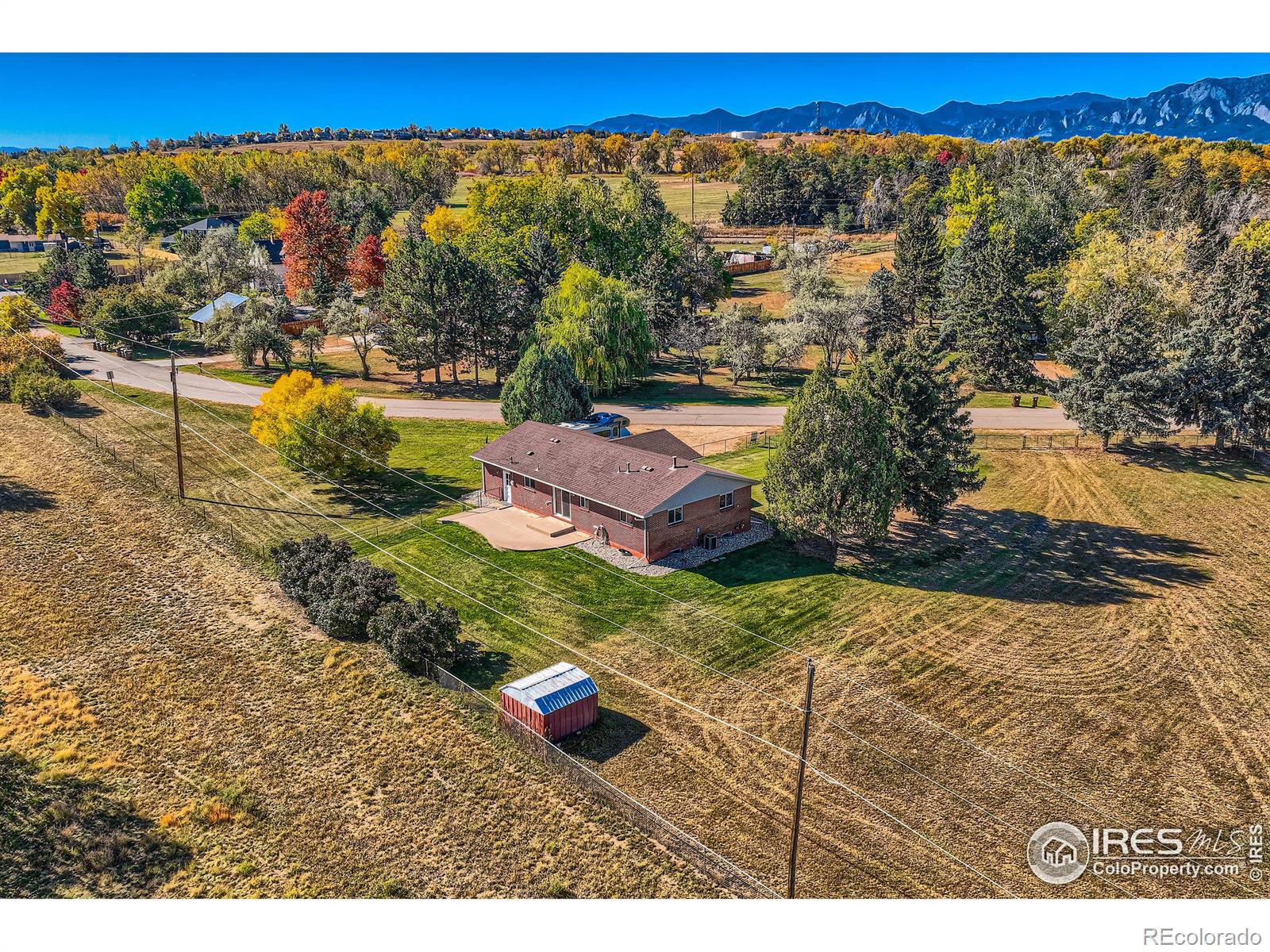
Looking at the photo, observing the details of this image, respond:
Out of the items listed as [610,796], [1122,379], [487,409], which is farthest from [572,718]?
[487,409]

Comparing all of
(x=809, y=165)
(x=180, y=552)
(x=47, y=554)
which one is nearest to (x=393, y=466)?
(x=180, y=552)

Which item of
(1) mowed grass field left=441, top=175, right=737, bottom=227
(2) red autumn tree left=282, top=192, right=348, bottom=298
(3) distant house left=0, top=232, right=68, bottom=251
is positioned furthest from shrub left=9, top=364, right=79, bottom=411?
(3) distant house left=0, top=232, right=68, bottom=251

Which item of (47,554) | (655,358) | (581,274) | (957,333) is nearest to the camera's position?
(47,554)

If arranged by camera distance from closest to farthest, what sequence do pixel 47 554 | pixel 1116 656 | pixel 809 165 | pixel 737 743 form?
pixel 737 743, pixel 1116 656, pixel 47 554, pixel 809 165

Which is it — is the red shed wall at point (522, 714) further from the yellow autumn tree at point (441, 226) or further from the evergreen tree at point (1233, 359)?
the yellow autumn tree at point (441, 226)

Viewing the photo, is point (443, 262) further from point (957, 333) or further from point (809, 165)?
point (809, 165)

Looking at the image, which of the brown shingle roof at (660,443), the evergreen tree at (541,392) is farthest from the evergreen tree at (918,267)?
the brown shingle roof at (660,443)

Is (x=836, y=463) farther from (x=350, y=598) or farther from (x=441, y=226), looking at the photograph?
(x=441, y=226)
